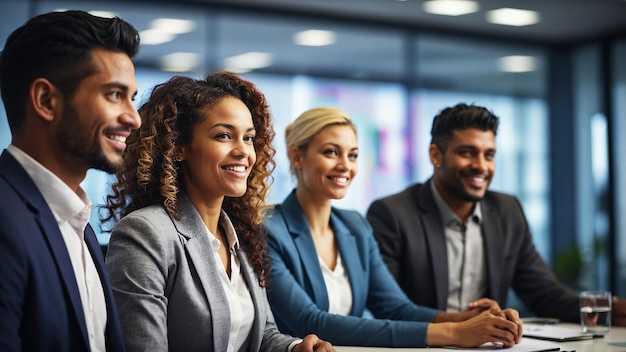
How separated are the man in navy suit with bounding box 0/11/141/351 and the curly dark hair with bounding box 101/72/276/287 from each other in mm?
508

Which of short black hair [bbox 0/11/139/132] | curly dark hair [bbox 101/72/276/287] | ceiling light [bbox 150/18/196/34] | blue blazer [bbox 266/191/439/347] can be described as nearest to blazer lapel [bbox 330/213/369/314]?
blue blazer [bbox 266/191/439/347]

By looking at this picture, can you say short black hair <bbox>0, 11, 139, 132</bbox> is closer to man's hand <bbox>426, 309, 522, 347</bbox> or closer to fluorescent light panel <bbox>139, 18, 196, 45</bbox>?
man's hand <bbox>426, 309, 522, 347</bbox>

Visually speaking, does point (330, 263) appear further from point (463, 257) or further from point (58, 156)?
point (58, 156)

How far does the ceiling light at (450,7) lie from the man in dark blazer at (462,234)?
2.94 metres

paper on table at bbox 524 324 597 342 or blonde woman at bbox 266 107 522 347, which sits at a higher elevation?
blonde woman at bbox 266 107 522 347

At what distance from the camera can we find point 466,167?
137 inches

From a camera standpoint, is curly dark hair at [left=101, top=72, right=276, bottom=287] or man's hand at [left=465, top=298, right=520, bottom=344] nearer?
curly dark hair at [left=101, top=72, right=276, bottom=287]

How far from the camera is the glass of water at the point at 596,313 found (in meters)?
2.79

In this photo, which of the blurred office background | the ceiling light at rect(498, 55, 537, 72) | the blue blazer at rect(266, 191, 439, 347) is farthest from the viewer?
the ceiling light at rect(498, 55, 537, 72)

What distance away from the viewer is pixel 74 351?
62.8 inches

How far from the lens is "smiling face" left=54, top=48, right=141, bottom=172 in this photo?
1.63 meters

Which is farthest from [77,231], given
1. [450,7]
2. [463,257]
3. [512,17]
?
[512,17]

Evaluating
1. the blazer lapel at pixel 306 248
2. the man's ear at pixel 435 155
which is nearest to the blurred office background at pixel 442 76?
the man's ear at pixel 435 155

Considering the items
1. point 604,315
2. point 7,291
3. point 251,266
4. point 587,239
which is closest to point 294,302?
point 251,266
